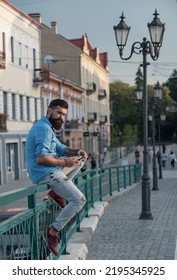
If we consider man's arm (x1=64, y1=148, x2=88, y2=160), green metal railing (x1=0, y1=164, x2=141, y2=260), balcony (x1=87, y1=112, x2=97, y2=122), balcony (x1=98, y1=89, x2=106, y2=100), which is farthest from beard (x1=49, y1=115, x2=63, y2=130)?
A: balcony (x1=87, y1=112, x2=97, y2=122)

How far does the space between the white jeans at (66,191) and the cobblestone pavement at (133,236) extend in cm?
140

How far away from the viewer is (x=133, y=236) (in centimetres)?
817

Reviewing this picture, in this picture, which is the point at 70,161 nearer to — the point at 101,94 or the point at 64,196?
the point at 64,196

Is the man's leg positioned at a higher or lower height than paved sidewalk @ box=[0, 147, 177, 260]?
higher

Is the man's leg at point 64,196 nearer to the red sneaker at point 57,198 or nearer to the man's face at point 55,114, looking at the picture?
the red sneaker at point 57,198

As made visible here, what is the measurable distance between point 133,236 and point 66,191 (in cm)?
340

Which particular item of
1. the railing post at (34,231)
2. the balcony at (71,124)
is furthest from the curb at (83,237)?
the balcony at (71,124)

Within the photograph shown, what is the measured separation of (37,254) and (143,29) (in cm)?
280

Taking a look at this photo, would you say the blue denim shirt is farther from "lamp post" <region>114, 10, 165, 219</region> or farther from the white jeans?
"lamp post" <region>114, 10, 165, 219</region>

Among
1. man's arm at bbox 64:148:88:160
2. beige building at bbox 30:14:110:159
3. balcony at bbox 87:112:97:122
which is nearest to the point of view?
man's arm at bbox 64:148:88:160

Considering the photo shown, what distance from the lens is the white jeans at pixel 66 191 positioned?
493 cm

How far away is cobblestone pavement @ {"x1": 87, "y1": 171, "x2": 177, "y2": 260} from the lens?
6.74 metres
